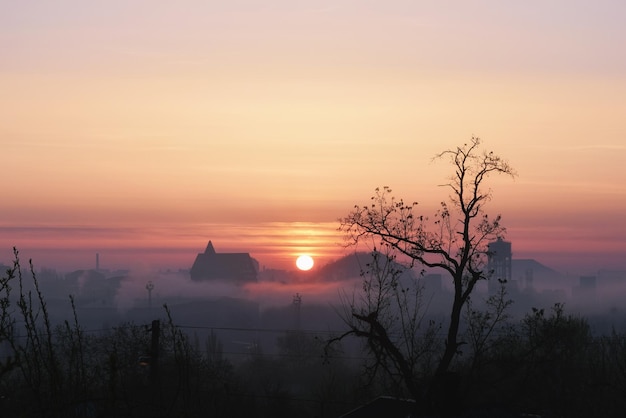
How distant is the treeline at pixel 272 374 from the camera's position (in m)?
4.55

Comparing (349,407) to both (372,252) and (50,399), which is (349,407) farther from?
(50,399)

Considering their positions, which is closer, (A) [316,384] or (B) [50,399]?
(B) [50,399]

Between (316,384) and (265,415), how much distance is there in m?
40.0

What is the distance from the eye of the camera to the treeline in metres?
4.55

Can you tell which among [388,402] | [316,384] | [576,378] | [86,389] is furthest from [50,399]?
[316,384]

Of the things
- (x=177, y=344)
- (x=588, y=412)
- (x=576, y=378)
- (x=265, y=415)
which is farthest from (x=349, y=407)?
(x=177, y=344)

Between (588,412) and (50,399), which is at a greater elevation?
(50,399)

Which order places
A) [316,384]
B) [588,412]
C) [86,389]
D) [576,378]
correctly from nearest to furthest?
[86,389] < [588,412] < [576,378] < [316,384]

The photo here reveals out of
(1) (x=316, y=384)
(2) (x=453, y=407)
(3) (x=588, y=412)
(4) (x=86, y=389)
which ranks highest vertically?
(4) (x=86, y=389)

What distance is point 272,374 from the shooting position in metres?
121

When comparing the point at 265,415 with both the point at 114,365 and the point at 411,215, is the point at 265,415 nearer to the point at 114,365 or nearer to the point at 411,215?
the point at 411,215

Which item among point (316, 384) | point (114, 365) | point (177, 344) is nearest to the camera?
point (114, 365)

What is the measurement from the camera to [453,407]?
91.0 feet

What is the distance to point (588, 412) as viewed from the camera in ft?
137
